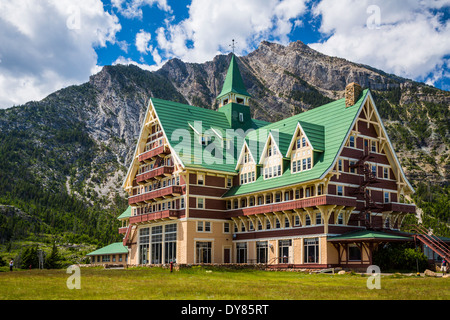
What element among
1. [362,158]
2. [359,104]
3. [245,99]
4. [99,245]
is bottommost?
[99,245]

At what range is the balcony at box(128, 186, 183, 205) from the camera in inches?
2601

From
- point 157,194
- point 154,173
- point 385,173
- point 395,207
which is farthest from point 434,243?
point 154,173

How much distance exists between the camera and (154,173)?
233 feet

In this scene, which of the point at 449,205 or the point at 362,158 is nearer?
the point at 362,158

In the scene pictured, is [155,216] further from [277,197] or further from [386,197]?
[386,197]

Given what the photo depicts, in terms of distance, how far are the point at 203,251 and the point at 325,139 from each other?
22832 mm

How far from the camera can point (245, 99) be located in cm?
8488

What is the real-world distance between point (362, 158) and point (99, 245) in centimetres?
10479

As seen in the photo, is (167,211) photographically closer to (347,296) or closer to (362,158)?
(362,158)

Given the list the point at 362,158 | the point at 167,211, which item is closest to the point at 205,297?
the point at 362,158

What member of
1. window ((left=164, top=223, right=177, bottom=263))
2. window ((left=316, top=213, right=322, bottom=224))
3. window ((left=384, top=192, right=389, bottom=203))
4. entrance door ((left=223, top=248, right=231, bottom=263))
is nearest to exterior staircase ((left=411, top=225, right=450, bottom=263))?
window ((left=384, top=192, right=389, bottom=203))

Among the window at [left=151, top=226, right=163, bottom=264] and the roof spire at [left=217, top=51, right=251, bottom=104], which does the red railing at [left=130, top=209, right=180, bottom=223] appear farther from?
the roof spire at [left=217, top=51, right=251, bottom=104]

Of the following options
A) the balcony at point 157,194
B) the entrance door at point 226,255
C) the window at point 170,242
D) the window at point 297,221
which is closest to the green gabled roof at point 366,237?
the window at point 297,221
